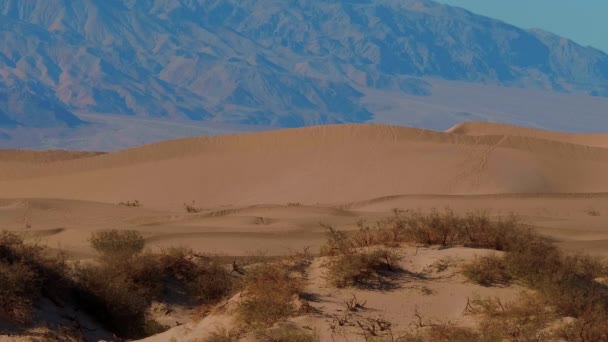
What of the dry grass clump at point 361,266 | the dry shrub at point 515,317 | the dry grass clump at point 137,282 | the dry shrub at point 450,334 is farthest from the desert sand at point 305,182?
the dry shrub at point 450,334

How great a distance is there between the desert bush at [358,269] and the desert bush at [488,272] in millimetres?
800

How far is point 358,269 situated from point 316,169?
3142 cm

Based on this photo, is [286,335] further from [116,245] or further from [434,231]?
[116,245]

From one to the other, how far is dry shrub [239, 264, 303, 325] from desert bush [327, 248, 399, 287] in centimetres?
38

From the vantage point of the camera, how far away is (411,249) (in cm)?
1241

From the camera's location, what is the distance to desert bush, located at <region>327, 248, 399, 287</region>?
1120 centimetres

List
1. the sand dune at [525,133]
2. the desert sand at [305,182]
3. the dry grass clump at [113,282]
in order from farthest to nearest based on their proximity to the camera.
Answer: the sand dune at [525,133]
the desert sand at [305,182]
the dry grass clump at [113,282]

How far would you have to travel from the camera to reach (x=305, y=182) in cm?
4134

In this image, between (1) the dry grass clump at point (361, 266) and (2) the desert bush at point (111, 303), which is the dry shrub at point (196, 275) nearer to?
(2) the desert bush at point (111, 303)

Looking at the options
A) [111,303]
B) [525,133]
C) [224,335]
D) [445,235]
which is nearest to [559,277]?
[445,235]

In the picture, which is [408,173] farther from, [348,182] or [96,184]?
[96,184]

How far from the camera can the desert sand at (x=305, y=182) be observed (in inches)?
1065

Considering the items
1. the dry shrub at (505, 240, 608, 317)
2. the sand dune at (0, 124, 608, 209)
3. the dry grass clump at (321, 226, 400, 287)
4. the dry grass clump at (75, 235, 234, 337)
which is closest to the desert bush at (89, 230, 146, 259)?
the dry grass clump at (75, 235, 234, 337)

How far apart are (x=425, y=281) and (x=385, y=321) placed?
1.13 meters
